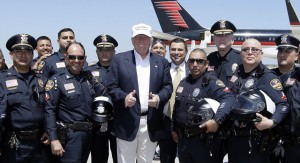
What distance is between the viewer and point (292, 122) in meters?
4.09

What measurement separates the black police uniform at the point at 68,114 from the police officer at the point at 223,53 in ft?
5.99

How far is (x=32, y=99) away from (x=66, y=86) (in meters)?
0.40

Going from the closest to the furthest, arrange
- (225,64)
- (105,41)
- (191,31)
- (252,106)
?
1. (252,106)
2. (225,64)
3. (105,41)
4. (191,31)

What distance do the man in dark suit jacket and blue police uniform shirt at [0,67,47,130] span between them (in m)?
0.90

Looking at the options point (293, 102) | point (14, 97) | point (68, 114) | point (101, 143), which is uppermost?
point (14, 97)

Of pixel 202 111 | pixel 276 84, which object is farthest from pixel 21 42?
pixel 276 84

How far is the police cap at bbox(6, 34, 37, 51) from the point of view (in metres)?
4.49

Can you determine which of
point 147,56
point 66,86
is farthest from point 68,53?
point 147,56

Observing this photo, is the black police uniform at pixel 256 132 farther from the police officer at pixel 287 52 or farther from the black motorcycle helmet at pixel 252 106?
the police officer at pixel 287 52

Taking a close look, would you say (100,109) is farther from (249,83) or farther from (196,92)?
(249,83)

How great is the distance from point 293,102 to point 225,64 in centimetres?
140

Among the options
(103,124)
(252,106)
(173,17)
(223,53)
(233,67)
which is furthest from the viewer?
(173,17)

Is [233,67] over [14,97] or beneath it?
over

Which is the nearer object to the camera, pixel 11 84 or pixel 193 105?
pixel 11 84
